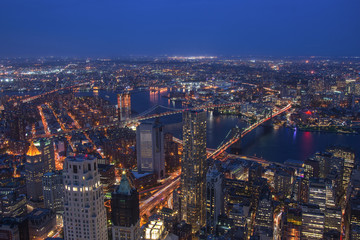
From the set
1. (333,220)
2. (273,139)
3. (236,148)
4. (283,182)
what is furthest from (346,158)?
(333,220)

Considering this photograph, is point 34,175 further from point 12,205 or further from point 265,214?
point 265,214

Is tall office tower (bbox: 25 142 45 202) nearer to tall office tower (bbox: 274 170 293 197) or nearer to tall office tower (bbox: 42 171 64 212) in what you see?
tall office tower (bbox: 42 171 64 212)

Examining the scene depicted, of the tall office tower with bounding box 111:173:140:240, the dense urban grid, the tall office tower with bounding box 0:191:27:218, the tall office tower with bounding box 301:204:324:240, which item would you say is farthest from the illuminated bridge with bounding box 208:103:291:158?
the tall office tower with bounding box 111:173:140:240

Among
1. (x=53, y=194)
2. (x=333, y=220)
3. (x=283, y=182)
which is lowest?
(x=333, y=220)

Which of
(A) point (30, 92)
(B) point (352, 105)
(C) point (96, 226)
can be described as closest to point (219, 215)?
(C) point (96, 226)

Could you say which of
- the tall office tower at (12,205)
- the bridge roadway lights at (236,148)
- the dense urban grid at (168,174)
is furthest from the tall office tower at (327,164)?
the tall office tower at (12,205)

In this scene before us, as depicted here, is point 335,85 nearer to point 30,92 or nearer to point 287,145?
point 287,145
